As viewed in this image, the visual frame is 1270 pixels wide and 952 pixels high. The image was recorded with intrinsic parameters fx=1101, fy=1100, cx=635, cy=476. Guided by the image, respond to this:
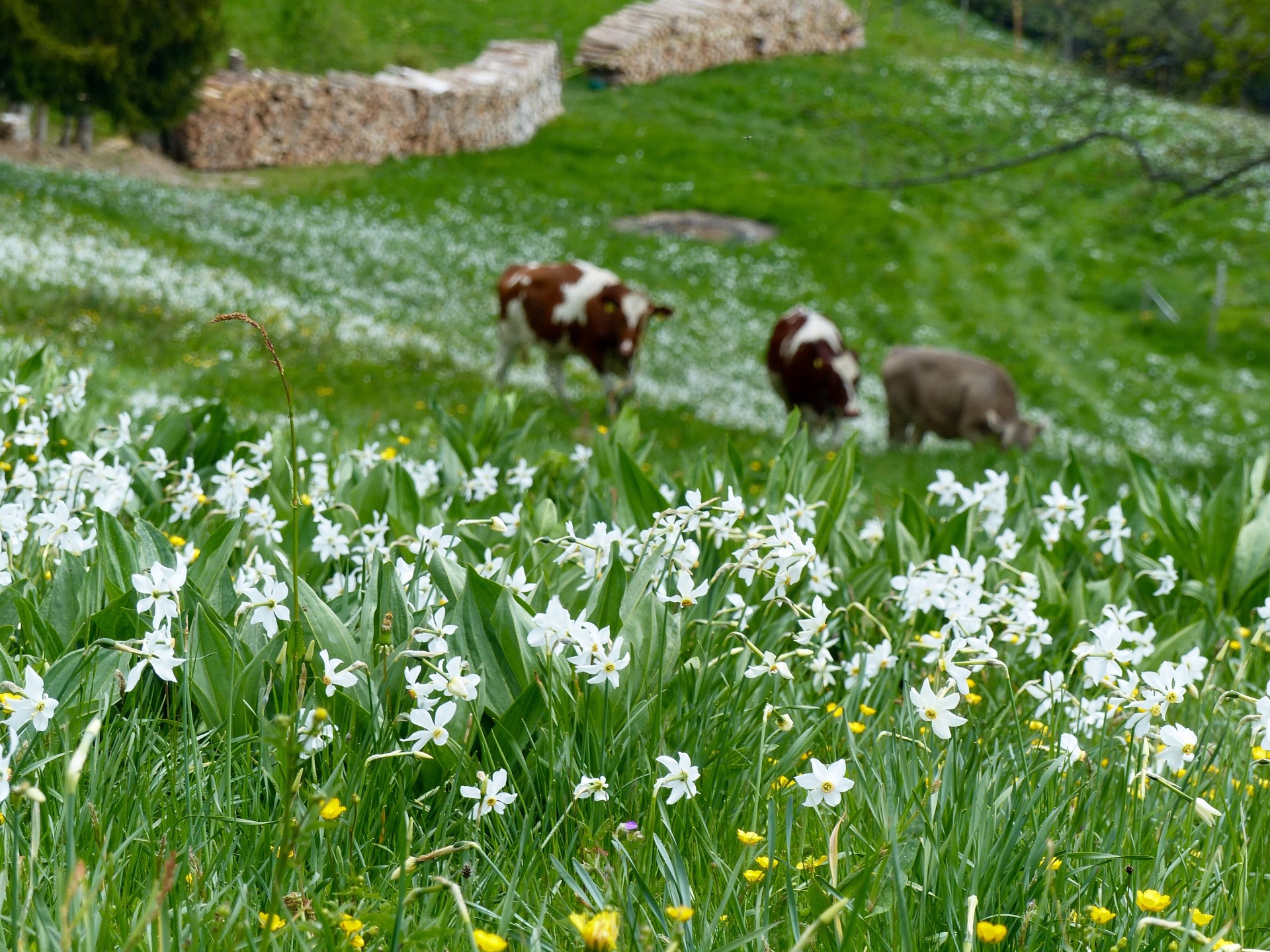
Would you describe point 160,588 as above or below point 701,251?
above

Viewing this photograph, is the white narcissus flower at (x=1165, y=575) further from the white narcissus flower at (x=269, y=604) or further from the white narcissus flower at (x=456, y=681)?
the white narcissus flower at (x=269, y=604)

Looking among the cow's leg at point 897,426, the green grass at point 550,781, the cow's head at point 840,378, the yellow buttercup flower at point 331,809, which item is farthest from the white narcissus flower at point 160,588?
the cow's leg at point 897,426

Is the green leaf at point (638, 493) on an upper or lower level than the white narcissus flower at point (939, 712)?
lower

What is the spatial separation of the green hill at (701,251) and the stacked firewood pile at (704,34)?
3.45 ft

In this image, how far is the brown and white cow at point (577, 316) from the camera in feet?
40.5

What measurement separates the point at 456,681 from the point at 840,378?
10.8 m

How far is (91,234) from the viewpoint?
51.9ft

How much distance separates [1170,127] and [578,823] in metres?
38.9

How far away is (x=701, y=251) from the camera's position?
1010 inches

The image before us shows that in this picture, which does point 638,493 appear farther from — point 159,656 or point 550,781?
point 159,656

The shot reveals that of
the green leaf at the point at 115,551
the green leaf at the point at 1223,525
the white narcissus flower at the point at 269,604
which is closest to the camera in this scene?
the white narcissus flower at the point at 269,604

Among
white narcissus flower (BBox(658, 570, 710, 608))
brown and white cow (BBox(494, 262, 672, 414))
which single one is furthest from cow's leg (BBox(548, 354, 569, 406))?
white narcissus flower (BBox(658, 570, 710, 608))


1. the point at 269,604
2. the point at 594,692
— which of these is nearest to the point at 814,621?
the point at 594,692

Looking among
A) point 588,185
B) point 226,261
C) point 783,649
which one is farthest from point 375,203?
point 783,649
